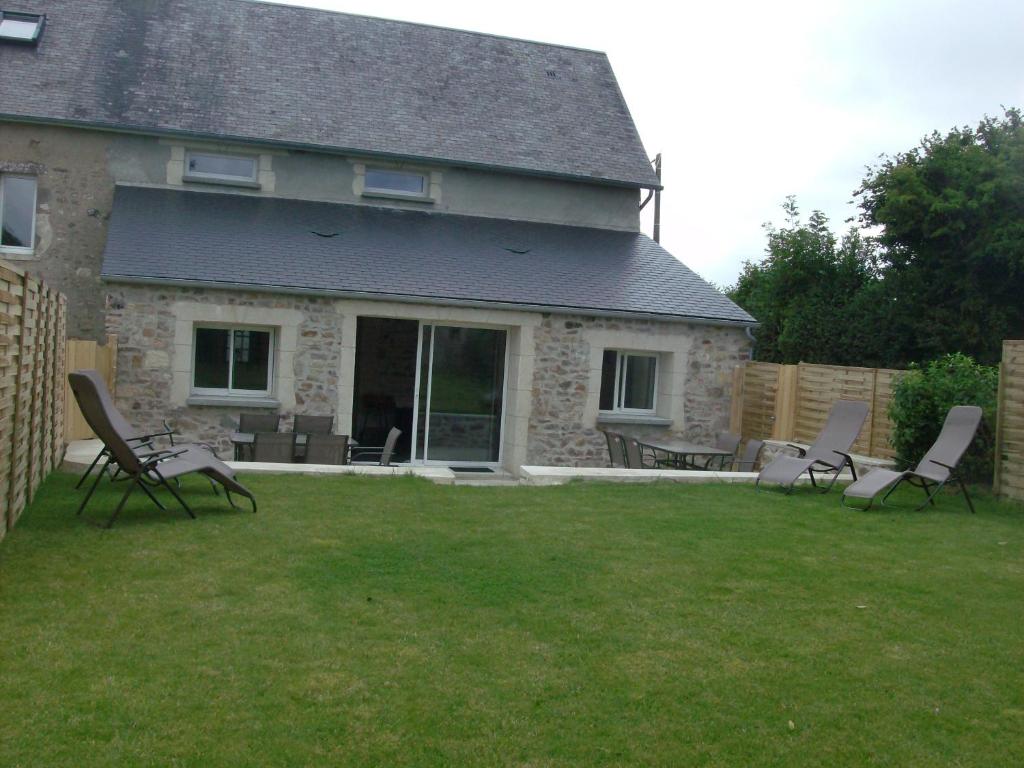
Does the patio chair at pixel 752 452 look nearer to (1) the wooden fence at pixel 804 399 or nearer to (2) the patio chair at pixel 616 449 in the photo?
(1) the wooden fence at pixel 804 399

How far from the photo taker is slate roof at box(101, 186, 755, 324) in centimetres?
1330

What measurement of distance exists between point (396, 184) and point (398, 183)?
0.04 metres

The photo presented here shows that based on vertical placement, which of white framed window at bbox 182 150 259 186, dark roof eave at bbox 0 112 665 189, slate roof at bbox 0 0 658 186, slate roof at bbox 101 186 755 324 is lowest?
slate roof at bbox 101 186 755 324

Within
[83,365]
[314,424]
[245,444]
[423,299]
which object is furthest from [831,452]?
[83,365]

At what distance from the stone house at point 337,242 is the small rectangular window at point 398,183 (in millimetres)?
35

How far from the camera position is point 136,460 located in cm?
722

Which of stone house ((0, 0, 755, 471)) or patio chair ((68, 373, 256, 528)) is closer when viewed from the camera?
patio chair ((68, 373, 256, 528))

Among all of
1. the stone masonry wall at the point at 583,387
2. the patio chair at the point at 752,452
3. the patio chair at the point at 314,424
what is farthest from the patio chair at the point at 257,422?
the patio chair at the point at 752,452

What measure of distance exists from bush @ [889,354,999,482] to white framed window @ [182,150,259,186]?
10327 millimetres

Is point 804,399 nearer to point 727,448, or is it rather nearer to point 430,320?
point 727,448

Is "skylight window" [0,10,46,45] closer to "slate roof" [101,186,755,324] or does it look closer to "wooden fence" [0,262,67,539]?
"slate roof" [101,186,755,324]

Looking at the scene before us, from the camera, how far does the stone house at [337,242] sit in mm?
13352

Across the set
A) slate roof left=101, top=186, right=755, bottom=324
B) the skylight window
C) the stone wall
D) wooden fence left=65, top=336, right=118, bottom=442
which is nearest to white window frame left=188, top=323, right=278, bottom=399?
the stone wall

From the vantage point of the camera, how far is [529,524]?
7961 mm
